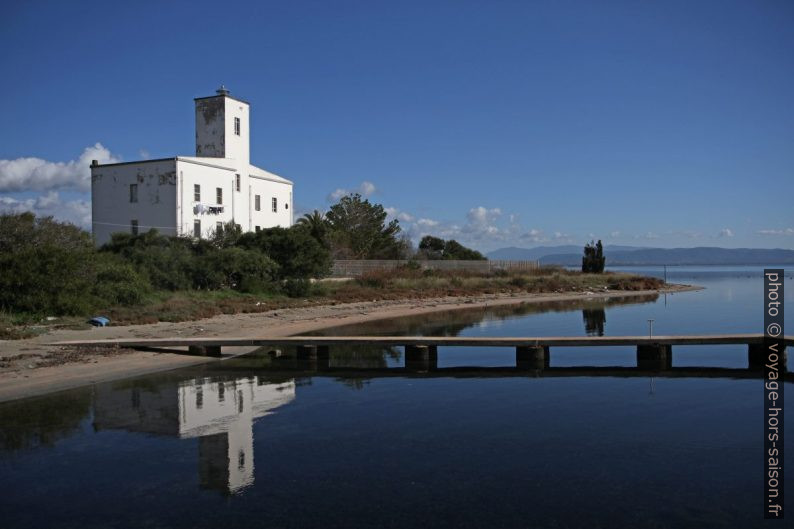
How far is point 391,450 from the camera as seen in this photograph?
9.72m

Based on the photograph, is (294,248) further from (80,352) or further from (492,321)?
(80,352)

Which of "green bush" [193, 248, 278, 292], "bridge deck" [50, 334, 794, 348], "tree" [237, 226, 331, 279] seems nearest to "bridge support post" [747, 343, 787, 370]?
"bridge deck" [50, 334, 794, 348]

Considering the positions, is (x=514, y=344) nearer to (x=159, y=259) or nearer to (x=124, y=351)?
(x=124, y=351)

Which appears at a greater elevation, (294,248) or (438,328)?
(294,248)

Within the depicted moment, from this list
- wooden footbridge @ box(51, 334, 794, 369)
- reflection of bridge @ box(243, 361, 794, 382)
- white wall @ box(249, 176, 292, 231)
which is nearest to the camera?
reflection of bridge @ box(243, 361, 794, 382)

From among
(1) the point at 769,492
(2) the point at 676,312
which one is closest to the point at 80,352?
(1) the point at 769,492

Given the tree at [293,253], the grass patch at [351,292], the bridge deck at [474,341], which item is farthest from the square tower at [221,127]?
the bridge deck at [474,341]

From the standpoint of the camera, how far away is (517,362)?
56.4 feet

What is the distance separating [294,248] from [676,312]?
2123 cm

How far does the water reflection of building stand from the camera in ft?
29.5

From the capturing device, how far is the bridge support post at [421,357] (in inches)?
683

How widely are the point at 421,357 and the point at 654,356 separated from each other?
5.93m

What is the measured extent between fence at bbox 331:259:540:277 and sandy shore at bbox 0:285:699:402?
17299 mm

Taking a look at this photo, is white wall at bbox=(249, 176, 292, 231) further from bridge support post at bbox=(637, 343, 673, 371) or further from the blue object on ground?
bridge support post at bbox=(637, 343, 673, 371)
